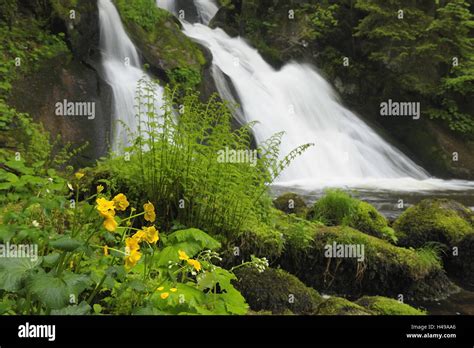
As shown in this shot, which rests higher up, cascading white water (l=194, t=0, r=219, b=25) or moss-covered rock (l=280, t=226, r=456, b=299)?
cascading white water (l=194, t=0, r=219, b=25)

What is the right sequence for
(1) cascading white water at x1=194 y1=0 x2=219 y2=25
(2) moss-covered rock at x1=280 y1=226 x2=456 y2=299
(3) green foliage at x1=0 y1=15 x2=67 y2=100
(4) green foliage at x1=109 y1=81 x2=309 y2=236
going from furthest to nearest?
(1) cascading white water at x1=194 y1=0 x2=219 y2=25, (3) green foliage at x1=0 y1=15 x2=67 y2=100, (2) moss-covered rock at x1=280 y1=226 x2=456 y2=299, (4) green foliage at x1=109 y1=81 x2=309 y2=236

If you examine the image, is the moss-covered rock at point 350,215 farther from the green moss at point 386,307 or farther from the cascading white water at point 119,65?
the cascading white water at point 119,65

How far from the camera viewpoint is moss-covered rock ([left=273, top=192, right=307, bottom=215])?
7214 millimetres

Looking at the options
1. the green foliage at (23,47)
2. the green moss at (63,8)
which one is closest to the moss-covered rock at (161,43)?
the green moss at (63,8)

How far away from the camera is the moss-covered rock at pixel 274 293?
3.96 m

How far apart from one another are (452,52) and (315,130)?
8466 mm

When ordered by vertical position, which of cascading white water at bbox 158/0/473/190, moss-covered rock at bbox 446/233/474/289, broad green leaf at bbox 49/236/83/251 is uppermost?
cascading white water at bbox 158/0/473/190

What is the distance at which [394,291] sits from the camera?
5.40 metres

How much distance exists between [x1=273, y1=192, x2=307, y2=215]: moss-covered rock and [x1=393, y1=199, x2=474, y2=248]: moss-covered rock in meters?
1.47

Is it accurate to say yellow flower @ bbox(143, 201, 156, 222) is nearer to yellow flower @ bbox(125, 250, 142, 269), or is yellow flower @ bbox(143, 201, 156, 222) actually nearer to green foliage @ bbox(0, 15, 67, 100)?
yellow flower @ bbox(125, 250, 142, 269)

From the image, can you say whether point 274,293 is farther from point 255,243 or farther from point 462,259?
point 462,259

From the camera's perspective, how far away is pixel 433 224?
21.7ft

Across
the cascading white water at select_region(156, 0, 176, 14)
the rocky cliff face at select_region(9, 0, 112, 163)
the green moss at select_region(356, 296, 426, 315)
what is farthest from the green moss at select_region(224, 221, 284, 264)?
the cascading white water at select_region(156, 0, 176, 14)

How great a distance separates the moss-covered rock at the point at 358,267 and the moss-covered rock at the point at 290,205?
161 cm
